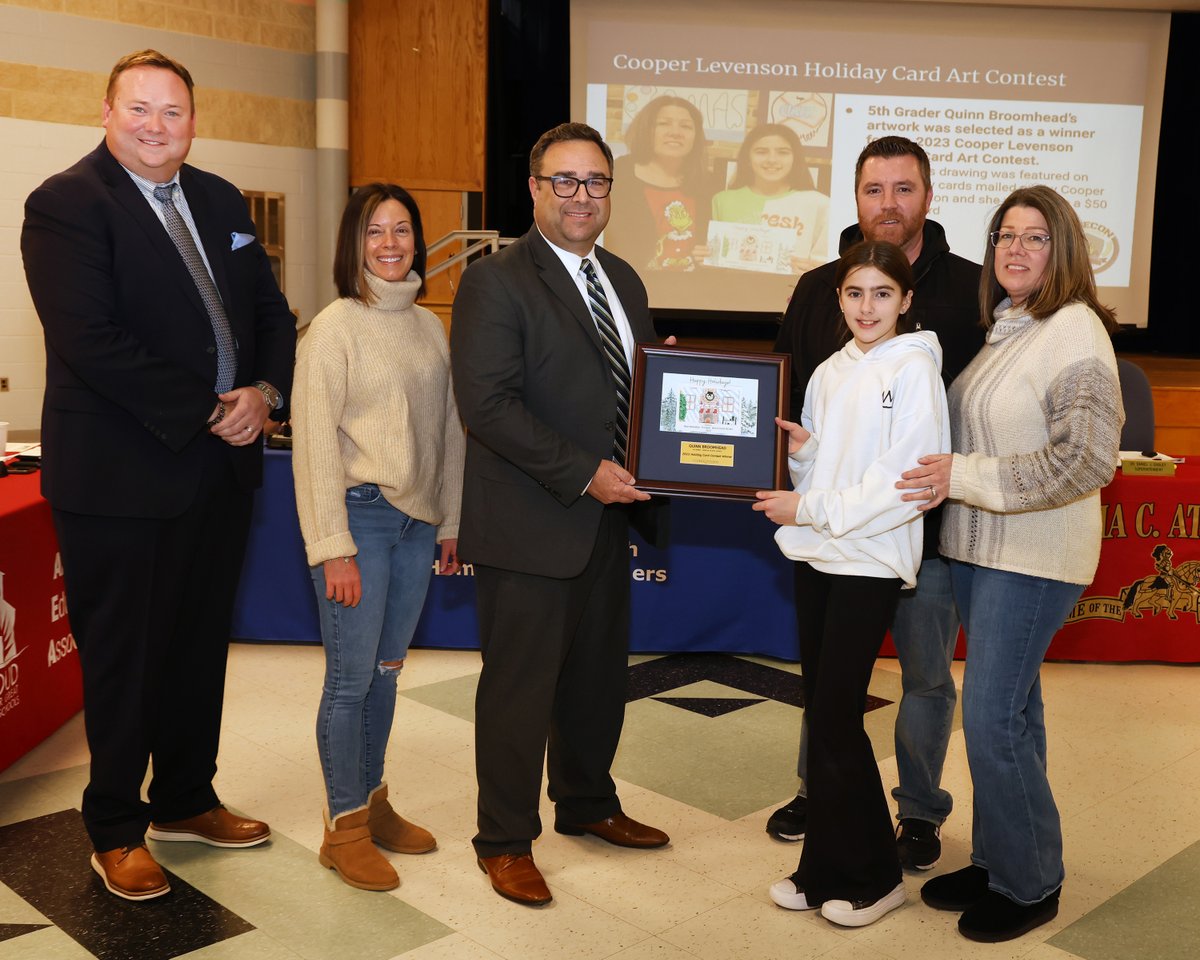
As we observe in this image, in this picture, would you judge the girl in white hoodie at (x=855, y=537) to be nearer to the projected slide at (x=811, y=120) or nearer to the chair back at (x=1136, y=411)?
the chair back at (x=1136, y=411)

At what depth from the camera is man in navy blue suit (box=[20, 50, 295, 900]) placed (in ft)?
8.19

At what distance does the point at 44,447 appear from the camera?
257 cm

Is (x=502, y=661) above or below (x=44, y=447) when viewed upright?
below

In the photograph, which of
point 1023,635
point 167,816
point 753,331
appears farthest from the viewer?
point 753,331

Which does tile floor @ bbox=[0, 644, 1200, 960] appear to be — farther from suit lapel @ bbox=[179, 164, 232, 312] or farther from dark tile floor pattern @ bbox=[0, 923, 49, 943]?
suit lapel @ bbox=[179, 164, 232, 312]

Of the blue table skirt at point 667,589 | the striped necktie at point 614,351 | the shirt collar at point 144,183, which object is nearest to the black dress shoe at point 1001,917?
the striped necktie at point 614,351

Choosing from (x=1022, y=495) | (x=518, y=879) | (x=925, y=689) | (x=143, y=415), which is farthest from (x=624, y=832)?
(x=143, y=415)

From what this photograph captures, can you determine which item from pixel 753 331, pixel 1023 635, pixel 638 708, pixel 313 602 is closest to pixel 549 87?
pixel 753 331

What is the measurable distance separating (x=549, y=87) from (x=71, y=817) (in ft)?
20.6

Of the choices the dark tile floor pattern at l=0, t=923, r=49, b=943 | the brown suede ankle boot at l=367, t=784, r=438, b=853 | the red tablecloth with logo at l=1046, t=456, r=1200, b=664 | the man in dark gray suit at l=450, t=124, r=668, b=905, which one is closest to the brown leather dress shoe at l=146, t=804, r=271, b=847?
the brown suede ankle boot at l=367, t=784, r=438, b=853

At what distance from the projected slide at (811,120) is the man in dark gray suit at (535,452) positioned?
528 cm

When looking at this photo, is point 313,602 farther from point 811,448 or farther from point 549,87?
point 549,87

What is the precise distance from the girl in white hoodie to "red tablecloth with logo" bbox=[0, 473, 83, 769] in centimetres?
220

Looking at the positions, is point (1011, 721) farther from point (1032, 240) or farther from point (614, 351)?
point (614, 351)
